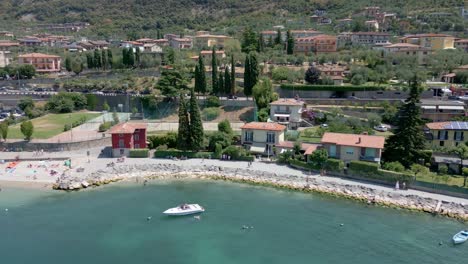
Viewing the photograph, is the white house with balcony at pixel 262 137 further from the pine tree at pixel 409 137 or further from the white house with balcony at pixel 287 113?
the pine tree at pixel 409 137

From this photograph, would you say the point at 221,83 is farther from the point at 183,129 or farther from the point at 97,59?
the point at 97,59

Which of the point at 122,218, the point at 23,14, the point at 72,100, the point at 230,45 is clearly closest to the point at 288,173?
the point at 122,218

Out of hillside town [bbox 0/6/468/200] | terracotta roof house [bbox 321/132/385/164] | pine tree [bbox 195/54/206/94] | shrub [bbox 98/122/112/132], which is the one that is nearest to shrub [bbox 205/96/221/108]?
hillside town [bbox 0/6/468/200]

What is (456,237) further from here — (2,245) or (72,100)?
(72,100)

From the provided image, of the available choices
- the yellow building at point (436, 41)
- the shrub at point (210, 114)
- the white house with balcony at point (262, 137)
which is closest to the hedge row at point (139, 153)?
the white house with balcony at point (262, 137)

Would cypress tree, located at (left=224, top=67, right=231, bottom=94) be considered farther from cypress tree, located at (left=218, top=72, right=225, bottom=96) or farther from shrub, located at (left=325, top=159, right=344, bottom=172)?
shrub, located at (left=325, top=159, right=344, bottom=172)

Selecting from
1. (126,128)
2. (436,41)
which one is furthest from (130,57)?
(436,41)
